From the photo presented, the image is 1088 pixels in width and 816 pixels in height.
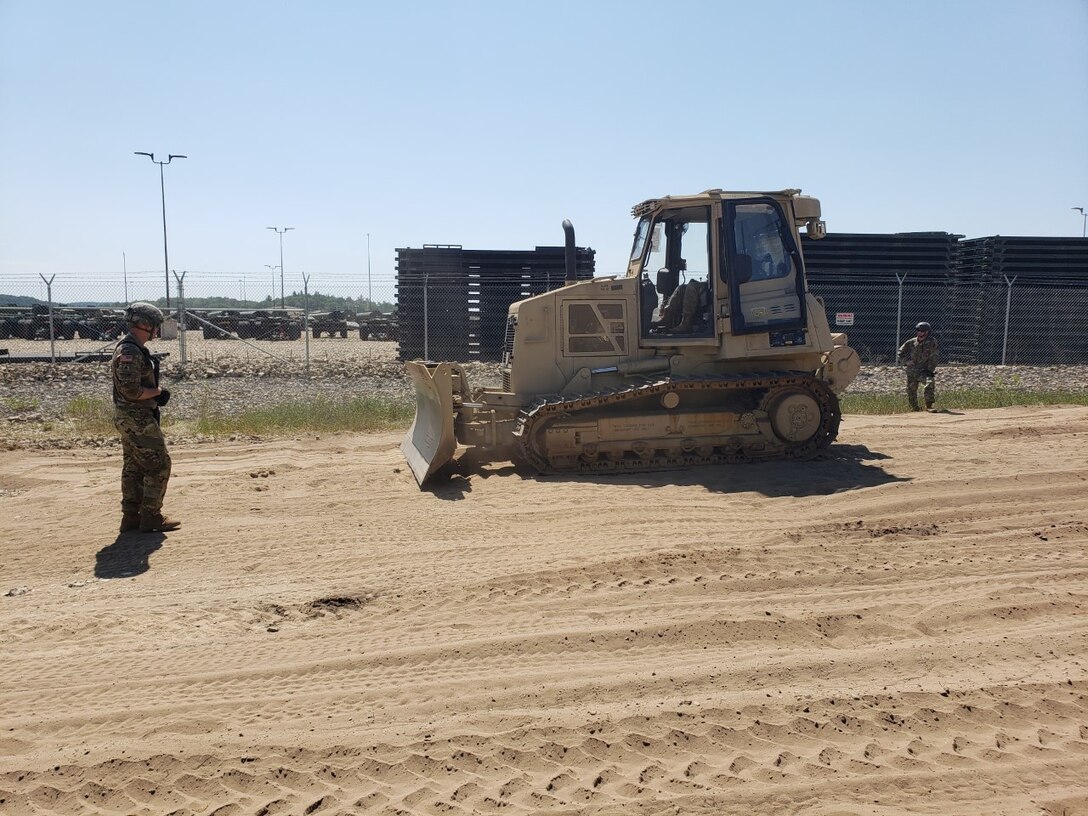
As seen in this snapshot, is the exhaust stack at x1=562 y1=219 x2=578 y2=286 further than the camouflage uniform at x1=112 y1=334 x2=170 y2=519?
Yes

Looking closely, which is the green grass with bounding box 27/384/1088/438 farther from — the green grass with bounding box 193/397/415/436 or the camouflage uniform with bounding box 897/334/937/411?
the camouflage uniform with bounding box 897/334/937/411

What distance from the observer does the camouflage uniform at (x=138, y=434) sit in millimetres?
7312

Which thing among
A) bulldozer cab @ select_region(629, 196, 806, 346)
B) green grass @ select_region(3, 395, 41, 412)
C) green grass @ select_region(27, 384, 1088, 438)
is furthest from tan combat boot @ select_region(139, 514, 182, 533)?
green grass @ select_region(3, 395, 41, 412)

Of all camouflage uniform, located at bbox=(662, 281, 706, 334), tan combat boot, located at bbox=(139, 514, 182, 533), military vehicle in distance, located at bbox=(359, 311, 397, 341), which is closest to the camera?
tan combat boot, located at bbox=(139, 514, 182, 533)

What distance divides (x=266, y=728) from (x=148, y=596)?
2291mm

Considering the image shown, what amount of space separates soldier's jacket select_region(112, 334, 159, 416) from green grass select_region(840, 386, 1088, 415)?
10440 mm

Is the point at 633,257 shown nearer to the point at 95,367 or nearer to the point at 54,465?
the point at 54,465

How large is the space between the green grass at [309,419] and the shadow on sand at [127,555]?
530 cm

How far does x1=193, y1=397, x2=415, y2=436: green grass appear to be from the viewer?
502 inches

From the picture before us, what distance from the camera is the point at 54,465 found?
33.5ft

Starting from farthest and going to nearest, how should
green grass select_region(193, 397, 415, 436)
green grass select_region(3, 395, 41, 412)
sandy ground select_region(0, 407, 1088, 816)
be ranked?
green grass select_region(3, 395, 41, 412)
green grass select_region(193, 397, 415, 436)
sandy ground select_region(0, 407, 1088, 816)

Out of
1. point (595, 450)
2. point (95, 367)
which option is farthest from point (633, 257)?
point (95, 367)

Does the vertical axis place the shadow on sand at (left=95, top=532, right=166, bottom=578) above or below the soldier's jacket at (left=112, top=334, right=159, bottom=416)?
below

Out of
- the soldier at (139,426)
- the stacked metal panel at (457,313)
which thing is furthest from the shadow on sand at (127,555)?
the stacked metal panel at (457,313)
